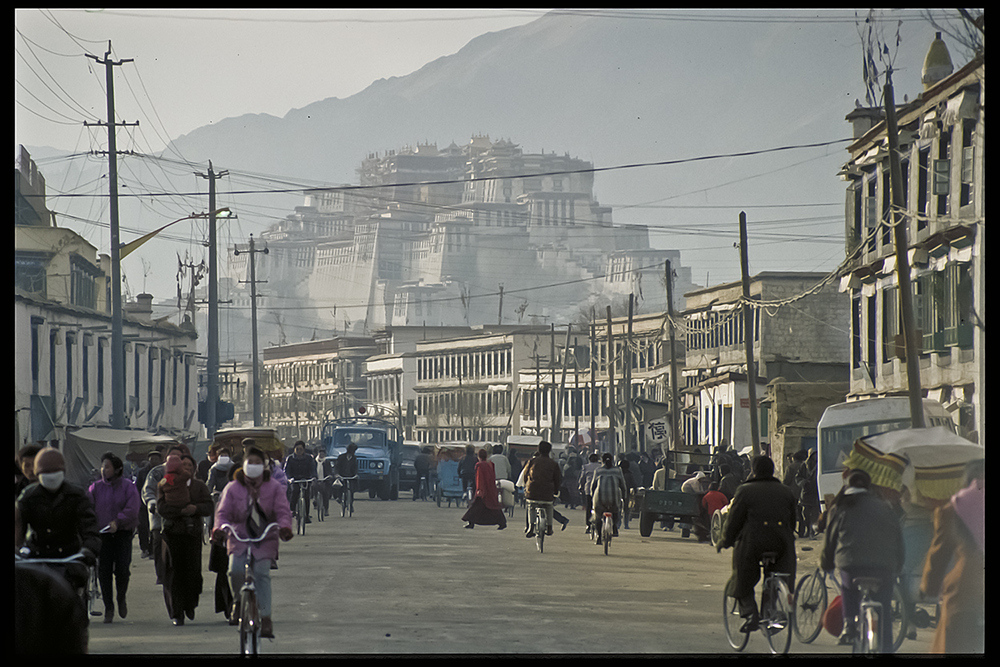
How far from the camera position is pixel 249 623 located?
12781 mm

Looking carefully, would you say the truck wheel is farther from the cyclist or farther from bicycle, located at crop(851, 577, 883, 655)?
bicycle, located at crop(851, 577, 883, 655)

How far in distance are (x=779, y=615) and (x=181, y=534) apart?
6.54m

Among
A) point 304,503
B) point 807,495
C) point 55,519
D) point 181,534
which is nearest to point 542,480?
point 807,495

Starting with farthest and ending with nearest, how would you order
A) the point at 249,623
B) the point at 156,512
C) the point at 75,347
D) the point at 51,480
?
the point at 75,347
the point at 156,512
the point at 249,623
the point at 51,480

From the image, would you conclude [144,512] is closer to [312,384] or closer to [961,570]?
[961,570]

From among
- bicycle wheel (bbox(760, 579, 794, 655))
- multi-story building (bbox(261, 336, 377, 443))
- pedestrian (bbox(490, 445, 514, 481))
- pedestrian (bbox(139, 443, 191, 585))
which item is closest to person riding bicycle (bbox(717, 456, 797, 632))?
bicycle wheel (bbox(760, 579, 794, 655))

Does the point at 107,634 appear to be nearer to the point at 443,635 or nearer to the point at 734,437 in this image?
the point at 443,635

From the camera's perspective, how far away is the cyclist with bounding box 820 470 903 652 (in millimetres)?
12812

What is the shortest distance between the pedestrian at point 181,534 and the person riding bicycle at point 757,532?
584cm

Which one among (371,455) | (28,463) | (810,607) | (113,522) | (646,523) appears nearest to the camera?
(810,607)

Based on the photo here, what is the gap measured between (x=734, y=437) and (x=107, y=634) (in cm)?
4780

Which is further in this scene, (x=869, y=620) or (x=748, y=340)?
(x=748, y=340)

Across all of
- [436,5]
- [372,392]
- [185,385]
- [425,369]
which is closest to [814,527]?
[436,5]

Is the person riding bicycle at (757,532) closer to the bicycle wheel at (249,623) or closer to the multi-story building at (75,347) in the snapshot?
the bicycle wheel at (249,623)
